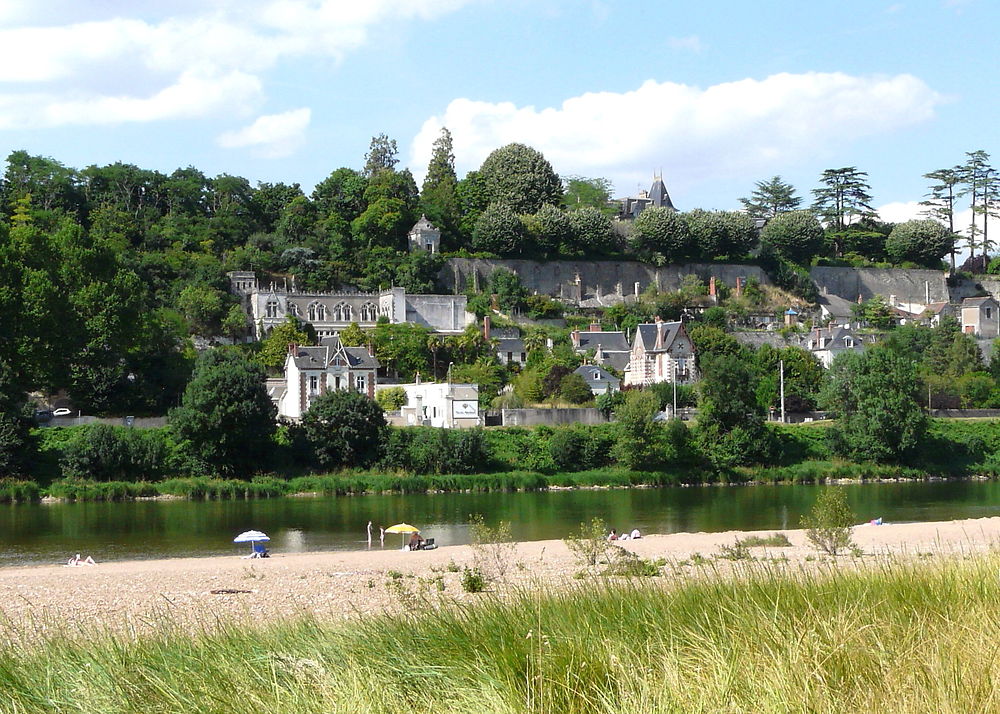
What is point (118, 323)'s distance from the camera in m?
46.0

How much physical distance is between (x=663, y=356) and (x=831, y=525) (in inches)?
1481

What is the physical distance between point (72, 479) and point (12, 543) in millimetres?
11898

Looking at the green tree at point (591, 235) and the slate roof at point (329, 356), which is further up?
the green tree at point (591, 235)

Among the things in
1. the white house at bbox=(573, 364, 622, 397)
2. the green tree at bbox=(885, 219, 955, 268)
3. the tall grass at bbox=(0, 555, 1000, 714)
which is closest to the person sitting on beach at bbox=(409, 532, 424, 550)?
the tall grass at bbox=(0, 555, 1000, 714)

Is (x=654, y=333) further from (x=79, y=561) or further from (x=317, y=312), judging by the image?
(x=79, y=561)

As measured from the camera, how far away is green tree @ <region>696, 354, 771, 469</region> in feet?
141

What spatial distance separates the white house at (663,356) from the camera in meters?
55.4

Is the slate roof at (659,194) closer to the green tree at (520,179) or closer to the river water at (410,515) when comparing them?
the green tree at (520,179)

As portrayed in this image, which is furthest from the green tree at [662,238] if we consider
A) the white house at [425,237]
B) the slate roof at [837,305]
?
the white house at [425,237]

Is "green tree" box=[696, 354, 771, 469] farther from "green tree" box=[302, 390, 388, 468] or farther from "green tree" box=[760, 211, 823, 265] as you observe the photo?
"green tree" box=[760, 211, 823, 265]

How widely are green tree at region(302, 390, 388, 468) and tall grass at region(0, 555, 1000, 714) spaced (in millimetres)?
32992

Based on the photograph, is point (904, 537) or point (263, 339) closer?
point (904, 537)

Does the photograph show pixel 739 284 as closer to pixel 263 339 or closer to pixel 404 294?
pixel 404 294

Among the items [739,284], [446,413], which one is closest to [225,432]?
[446,413]
